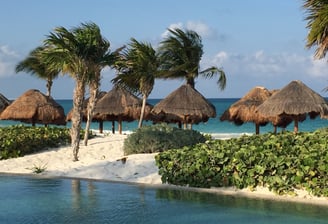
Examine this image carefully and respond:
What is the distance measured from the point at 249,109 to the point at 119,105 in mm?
7438

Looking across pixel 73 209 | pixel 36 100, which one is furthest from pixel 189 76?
pixel 73 209

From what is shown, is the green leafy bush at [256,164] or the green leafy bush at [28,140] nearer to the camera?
→ the green leafy bush at [256,164]

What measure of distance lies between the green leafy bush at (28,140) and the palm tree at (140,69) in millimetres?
4142

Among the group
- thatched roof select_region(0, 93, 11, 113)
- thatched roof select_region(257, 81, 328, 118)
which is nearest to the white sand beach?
thatched roof select_region(257, 81, 328, 118)

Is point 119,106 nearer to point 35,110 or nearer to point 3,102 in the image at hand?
point 35,110

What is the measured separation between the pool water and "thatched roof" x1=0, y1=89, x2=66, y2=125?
14.5 meters

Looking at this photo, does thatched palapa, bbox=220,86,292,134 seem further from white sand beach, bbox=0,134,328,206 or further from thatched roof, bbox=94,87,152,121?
white sand beach, bbox=0,134,328,206

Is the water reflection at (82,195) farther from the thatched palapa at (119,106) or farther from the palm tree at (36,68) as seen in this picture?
the palm tree at (36,68)

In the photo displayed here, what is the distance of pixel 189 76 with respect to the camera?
83.7ft

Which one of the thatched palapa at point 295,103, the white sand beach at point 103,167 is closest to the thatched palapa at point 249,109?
the thatched palapa at point 295,103

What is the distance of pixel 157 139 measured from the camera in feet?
56.0

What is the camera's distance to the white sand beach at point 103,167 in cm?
1209

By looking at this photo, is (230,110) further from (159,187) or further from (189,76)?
(159,187)

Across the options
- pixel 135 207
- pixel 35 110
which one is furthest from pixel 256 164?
pixel 35 110
